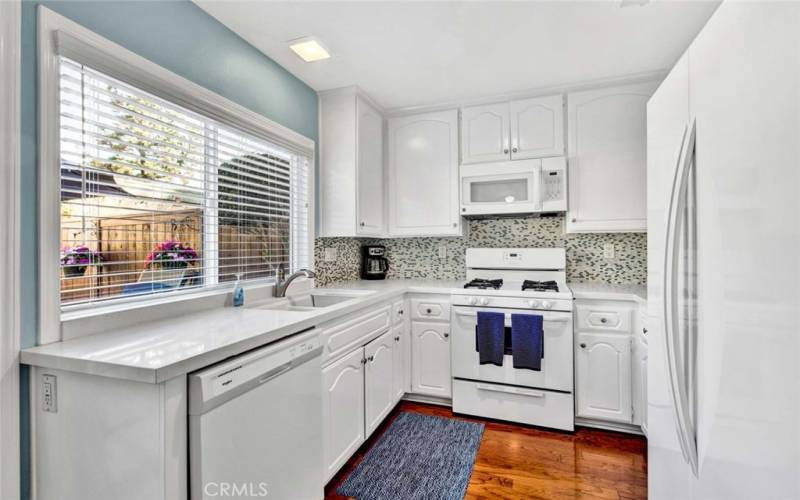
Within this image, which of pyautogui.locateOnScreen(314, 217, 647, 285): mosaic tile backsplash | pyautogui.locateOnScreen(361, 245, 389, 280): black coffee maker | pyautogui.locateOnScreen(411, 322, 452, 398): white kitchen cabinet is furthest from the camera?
pyautogui.locateOnScreen(361, 245, 389, 280): black coffee maker

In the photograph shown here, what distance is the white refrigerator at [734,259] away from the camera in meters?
0.52

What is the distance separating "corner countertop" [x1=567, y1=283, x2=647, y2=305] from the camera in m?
2.33

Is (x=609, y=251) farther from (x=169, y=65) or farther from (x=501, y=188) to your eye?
(x=169, y=65)

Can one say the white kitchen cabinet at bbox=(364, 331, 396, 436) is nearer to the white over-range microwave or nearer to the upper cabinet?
the white over-range microwave

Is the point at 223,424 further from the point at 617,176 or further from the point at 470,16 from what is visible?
the point at 617,176

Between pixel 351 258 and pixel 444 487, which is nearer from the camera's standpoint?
pixel 444 487

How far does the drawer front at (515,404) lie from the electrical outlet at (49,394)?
7.01ft

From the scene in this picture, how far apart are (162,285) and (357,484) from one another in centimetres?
135

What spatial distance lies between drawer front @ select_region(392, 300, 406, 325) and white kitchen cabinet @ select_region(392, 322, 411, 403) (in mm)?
43

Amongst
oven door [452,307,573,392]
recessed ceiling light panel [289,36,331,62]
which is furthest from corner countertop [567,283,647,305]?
recessed ceiling light panel [289,36,331,62]

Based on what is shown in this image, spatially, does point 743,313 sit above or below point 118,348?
above

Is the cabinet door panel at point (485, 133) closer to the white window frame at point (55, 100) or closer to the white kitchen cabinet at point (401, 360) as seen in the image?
the white kitchen cabinet at point (401, 360)

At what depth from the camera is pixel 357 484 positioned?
1935 millimetres

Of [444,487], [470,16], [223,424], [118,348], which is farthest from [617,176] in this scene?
[118,348]
